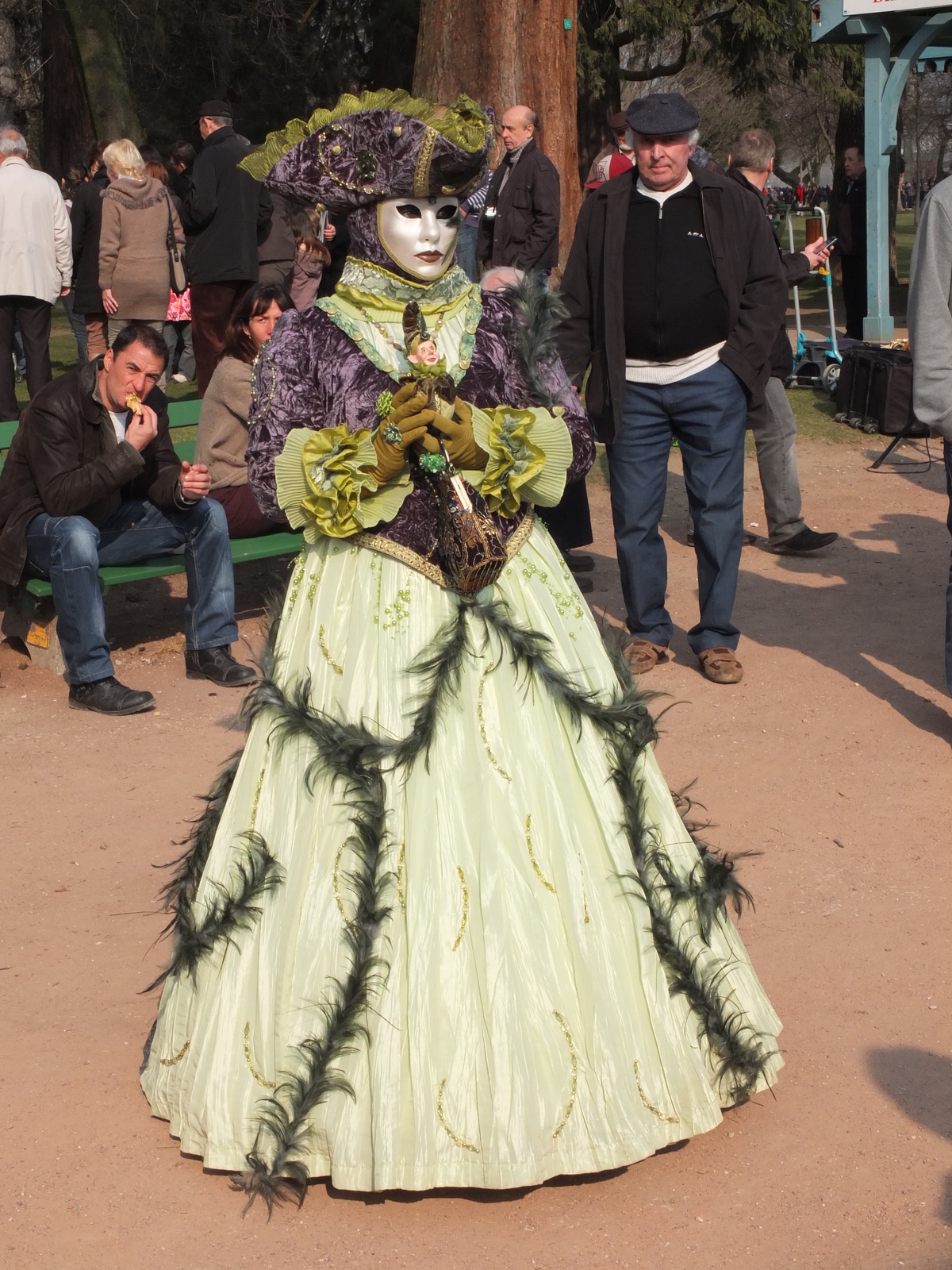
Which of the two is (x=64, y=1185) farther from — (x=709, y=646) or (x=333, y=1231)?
(x=709, y=646)

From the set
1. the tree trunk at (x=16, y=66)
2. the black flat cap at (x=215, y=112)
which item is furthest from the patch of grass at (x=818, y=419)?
the tree trunk at (x=16, y=66)

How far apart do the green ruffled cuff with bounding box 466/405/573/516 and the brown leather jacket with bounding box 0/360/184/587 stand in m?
3.08

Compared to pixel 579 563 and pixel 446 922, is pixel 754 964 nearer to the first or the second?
pixel 446 922

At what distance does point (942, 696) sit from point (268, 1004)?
3667 millimetres

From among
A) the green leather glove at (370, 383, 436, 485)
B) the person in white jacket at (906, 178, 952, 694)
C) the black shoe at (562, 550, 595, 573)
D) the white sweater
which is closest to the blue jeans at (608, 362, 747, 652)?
the person in white jacket at (906, 178, 952, 694)

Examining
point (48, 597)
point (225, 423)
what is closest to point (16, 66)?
point (225, 423)

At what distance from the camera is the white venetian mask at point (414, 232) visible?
309 cm

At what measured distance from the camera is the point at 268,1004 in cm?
291

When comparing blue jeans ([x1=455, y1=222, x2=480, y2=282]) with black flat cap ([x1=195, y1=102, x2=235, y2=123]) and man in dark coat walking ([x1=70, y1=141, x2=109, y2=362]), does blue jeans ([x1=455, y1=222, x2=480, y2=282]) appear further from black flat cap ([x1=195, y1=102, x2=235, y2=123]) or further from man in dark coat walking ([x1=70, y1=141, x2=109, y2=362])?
man in dark coat walking ([x1=70, y1=141, x2=109, y2=362])

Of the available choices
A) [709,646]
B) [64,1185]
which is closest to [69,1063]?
[64,1185]

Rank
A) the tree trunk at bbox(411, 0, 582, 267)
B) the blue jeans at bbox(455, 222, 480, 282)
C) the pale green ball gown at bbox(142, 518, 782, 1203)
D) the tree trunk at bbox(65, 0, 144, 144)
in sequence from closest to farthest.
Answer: the pale green ball gown at bbox(142, 518, 782, 1203) < the blue jeans at bbox(455, 222, 480, 282) < the tree trunk at bbox(411, 0, 582, 267) < the tree trunk at bbox(65, 0, 144, 144)

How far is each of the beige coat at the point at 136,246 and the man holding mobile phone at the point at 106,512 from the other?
4880mm

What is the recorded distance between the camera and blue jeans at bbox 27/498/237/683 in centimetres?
588

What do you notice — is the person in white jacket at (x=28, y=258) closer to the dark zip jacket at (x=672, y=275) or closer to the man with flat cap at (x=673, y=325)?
the man with flat cap at (x=673, y=325)
